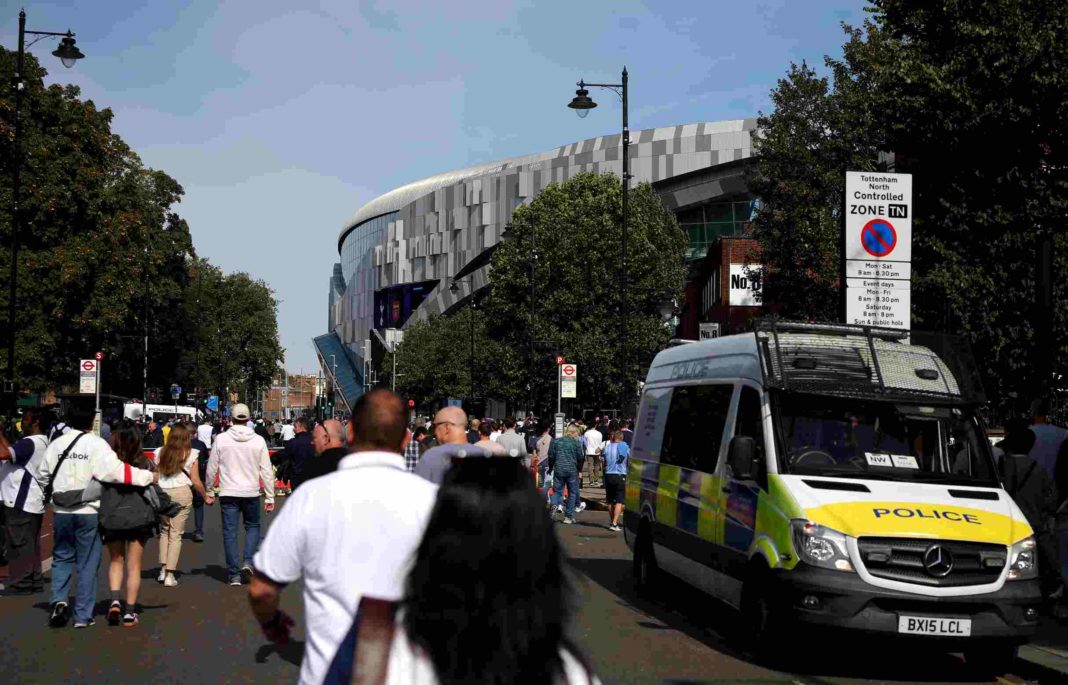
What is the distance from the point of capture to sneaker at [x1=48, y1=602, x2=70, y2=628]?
10.7 meters

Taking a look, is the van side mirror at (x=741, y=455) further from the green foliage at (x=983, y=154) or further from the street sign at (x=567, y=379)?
the street sign at (x=567, y=379)

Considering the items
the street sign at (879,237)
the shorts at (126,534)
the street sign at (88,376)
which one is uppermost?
the street sign at (879,237)

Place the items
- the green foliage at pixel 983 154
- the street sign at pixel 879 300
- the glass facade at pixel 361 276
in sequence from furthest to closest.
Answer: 1. the glass facade at pixel 361 276
2. the green foliage at pixel 983 154
3. the street sign at pixel 879 300

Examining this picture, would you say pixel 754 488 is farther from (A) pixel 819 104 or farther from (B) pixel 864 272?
(A) pixel 819 104

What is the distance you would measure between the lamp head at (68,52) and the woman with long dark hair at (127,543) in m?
22.8

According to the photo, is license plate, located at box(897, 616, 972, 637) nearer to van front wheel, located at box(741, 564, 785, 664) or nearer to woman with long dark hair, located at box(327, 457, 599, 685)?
van front wheel, located at box(741, 564, 785, 664)

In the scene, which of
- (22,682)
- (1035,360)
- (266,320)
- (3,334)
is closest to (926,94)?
(1035,360)

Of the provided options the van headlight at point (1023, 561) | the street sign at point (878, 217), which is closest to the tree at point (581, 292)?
the street sign at point (878, 217)

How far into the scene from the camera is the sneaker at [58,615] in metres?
10.7

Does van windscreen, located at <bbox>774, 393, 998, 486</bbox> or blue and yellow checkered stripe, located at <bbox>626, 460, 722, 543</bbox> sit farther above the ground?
van windscreen, located at <bbox>774, 393, 998, 486</bbox>

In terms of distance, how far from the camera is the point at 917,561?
8.92 meters

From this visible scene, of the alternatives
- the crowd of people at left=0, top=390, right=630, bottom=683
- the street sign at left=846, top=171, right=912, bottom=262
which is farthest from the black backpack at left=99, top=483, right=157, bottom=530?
the street sign at left=846, top=171, right=912, bottom=262

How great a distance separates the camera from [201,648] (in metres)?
9.73

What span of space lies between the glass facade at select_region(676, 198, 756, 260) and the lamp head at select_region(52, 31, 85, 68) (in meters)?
63.6
